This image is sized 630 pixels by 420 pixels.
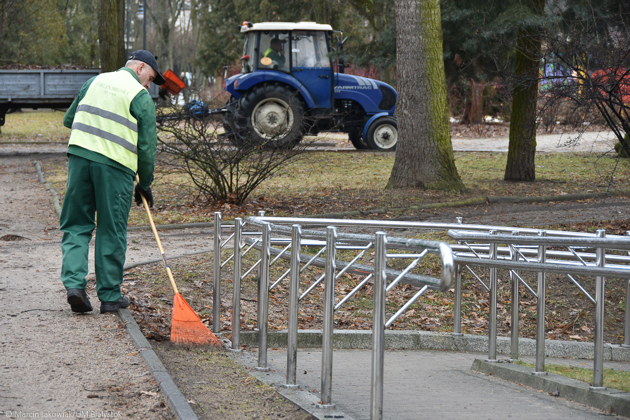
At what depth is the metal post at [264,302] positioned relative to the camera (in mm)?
4988

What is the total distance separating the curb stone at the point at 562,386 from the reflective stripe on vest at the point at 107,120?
3209 mm

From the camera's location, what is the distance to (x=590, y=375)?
5.22 meters

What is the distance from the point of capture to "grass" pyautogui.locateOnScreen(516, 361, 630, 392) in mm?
4789

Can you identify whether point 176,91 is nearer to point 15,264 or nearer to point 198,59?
point 15,264

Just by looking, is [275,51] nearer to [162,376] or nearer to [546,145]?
[546,145]

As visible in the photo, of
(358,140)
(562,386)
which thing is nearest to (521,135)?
(358,140)

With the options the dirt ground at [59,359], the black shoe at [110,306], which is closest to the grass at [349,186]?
the dirt ground at [59,359]

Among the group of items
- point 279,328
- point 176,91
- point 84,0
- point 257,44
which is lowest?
point 279,328

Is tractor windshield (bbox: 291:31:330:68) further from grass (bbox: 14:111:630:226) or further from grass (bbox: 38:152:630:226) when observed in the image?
grass (bbox: 38:152:630:226)

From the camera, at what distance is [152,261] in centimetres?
790

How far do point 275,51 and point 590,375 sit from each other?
16116 millimetres

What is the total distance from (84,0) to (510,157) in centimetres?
2769

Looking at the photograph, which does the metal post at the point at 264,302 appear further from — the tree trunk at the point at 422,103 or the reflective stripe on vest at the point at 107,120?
the tree trunk at the point at 422,103

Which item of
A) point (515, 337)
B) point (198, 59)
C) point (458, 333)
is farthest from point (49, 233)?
point (198, 59)
